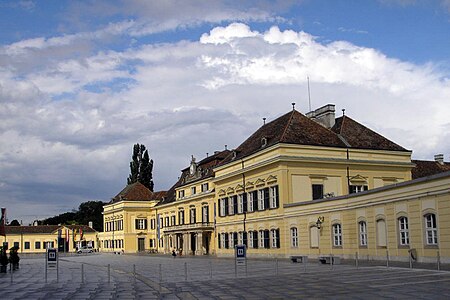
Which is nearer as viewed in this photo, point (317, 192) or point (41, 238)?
point (317, 192)

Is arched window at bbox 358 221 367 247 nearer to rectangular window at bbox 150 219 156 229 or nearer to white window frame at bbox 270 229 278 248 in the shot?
white window frame at bbox 270 229 278 248

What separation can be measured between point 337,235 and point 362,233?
3.43 meters

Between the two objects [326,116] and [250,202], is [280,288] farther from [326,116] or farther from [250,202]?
[326,116]

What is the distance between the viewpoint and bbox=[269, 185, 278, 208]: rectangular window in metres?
50.2

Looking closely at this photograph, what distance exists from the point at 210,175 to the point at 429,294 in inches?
2117

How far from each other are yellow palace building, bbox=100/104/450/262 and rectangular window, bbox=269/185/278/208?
0.07 metres

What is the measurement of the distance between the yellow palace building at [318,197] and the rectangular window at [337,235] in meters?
0.07

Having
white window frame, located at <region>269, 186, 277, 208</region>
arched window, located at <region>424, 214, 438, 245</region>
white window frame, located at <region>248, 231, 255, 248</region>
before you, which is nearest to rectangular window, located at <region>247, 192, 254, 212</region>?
white window frame, located at <region>248, 231, 255, 248</region>

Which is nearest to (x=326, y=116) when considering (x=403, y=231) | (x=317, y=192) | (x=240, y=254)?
(x=317, y=192)

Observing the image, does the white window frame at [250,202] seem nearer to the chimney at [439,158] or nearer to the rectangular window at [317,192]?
the rectangular window at [317,192]

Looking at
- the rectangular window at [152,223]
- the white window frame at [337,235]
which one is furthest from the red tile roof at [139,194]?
the white window frame at [337,235]

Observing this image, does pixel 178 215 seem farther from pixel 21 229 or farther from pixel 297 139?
pixel 21 229

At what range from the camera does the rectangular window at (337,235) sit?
4100cm

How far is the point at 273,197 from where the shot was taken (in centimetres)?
5084
